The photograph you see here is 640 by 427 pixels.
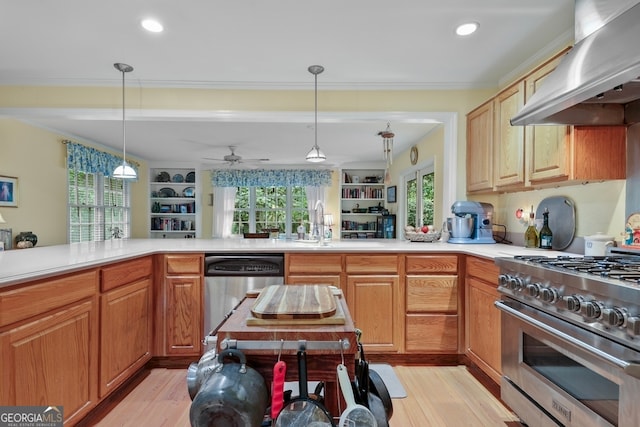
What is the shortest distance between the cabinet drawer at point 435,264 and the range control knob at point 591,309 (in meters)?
1.26

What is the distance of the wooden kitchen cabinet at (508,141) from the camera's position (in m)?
2.33

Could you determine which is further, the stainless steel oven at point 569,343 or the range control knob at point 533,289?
the range control knob at point 533,289

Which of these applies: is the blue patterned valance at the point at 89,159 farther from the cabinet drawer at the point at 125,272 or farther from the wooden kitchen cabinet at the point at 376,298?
the wooden kitchen cabinet at the point at 376,298

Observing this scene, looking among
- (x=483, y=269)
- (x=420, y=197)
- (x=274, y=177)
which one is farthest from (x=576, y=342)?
(x=274, y=177)

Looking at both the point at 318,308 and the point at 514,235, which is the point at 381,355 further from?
the point at 318,308

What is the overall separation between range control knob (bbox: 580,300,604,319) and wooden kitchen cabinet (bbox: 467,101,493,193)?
157cm

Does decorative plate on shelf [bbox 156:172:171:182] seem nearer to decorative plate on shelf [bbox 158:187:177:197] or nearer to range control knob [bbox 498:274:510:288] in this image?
decorative plate on shelf [bbox 158:187:177:197]

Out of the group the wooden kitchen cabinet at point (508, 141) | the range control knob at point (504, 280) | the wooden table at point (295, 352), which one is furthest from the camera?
the wooden kitchen cabinet at point (508, 141)

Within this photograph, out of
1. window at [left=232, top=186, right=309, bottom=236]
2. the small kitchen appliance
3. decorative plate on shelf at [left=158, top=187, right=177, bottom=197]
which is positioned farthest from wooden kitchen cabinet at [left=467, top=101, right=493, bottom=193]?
decorative plate on shelf at [left=158, top=187, right=177, bottom=197]

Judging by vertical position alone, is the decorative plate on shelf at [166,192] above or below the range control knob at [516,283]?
above

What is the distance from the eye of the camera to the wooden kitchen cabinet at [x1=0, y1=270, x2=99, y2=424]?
1342 millimetres

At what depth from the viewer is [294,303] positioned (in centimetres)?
108

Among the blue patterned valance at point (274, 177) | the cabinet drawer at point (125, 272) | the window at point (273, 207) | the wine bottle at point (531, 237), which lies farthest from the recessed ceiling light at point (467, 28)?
the window at point (273, 207)

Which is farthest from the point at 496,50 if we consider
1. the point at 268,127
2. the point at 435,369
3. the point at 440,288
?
the point at 268,127
